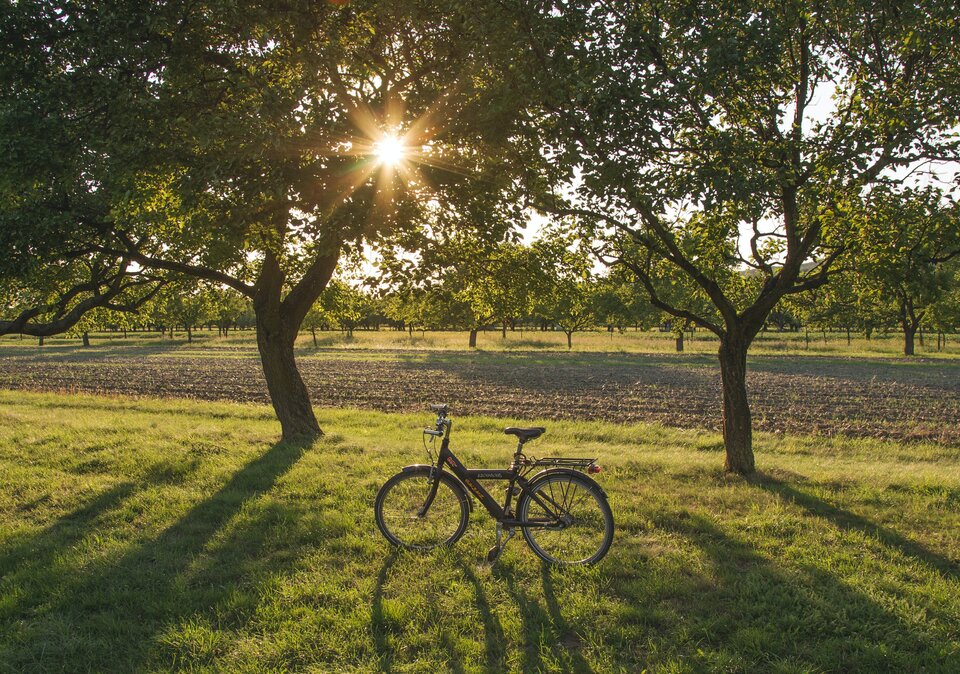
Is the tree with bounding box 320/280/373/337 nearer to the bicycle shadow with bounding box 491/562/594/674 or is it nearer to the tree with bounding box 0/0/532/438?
the tree with bounding box 0/0/532/438

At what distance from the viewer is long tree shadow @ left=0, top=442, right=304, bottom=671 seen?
4.29 m

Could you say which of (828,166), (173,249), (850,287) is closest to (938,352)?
(850,287)

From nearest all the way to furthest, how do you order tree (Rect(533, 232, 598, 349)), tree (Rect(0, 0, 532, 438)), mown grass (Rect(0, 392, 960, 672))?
1. mown grass (Rect(0, 392, 960, 672))
2. tree (Rect(0, 0, 532, 438))
3. tree (Rect(533, 232, 598, 349))

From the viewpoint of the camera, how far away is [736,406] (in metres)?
9.64

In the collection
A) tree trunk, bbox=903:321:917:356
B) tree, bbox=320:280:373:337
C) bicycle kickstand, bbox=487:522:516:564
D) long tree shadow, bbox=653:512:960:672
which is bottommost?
long tree shadow, bbox=653:512:960:672

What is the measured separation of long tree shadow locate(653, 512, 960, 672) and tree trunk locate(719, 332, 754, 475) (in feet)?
13.4

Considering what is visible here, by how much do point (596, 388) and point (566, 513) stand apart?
2073 cm

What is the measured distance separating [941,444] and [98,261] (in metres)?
21.7

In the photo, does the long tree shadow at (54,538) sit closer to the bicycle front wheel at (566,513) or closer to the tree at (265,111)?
the tree at (265,111)

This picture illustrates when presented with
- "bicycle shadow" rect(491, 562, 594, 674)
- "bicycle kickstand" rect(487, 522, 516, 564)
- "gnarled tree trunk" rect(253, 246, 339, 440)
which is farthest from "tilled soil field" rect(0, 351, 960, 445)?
"bicycle shadow" rect(491, 562, 594, 674)

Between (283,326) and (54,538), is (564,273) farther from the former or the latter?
(54,538)

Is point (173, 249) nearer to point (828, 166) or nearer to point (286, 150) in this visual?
point (286, 150)

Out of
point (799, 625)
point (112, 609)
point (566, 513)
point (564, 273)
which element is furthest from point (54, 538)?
point (564, 273)

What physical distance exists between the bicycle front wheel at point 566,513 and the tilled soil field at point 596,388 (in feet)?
39.5
